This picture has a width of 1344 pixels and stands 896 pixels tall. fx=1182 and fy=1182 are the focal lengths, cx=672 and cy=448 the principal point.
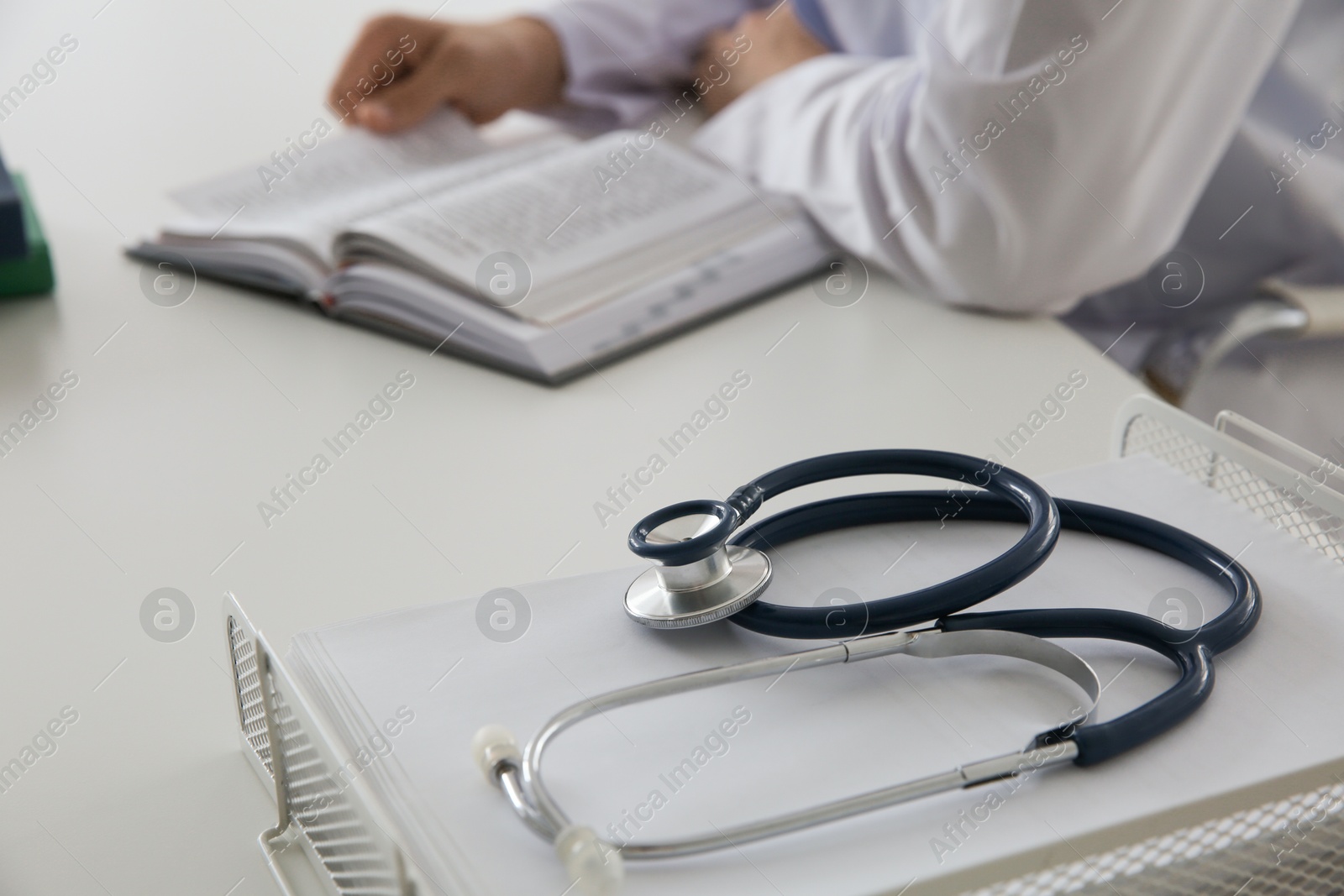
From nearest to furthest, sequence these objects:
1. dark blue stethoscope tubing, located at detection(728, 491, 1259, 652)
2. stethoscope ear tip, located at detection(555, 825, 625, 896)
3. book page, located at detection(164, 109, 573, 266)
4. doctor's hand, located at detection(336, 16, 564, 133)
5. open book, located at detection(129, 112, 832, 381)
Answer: stethoscope ear tip, located at detection(555, 825, 625, 896)
dark blue stethoscope tubing, located at detection(728, 491, 1259, 652)
open book, located at detection(129, 112, 832, 381)
book page, located at detection(164, 109, 573, 266)
doctor's hand, located at detection(336, 16, 564, 133)

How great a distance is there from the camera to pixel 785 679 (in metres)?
0.44

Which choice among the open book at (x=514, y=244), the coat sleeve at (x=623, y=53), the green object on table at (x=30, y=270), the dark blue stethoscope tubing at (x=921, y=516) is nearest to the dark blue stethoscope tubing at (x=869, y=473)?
the dark blue stethoscope tubing at (x=921, y=516)

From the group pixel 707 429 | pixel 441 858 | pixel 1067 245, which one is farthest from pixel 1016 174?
pixel 441 858

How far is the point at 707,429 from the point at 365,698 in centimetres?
37

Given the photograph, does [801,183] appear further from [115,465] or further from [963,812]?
[963,812]

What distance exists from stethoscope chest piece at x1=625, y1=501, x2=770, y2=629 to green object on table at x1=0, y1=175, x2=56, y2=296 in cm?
69

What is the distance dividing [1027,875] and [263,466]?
54 centimetres

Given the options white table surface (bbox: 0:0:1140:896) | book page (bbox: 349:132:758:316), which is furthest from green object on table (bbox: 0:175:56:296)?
book page (bbox: 349:132:758:316)

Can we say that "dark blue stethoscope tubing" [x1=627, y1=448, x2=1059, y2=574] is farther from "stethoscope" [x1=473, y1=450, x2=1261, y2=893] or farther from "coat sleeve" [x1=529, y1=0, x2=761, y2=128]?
"coat sleeve" [x1=529, y1=0, x2=761, y2=128]

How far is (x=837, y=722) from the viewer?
42cm

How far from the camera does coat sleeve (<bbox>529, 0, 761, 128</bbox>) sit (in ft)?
→ 4.21

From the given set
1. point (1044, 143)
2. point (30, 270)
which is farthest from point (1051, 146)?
point (30, 270)

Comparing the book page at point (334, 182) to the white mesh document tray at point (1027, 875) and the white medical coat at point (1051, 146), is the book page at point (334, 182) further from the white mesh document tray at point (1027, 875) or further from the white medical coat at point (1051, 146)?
the white mesh document tray at point (1027, 875)

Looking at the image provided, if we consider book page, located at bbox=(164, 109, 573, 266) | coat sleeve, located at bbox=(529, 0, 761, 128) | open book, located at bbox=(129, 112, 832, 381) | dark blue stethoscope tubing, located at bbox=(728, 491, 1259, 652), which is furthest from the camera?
coat sleeve, located at bbox=(529, 0, 761, 128)
